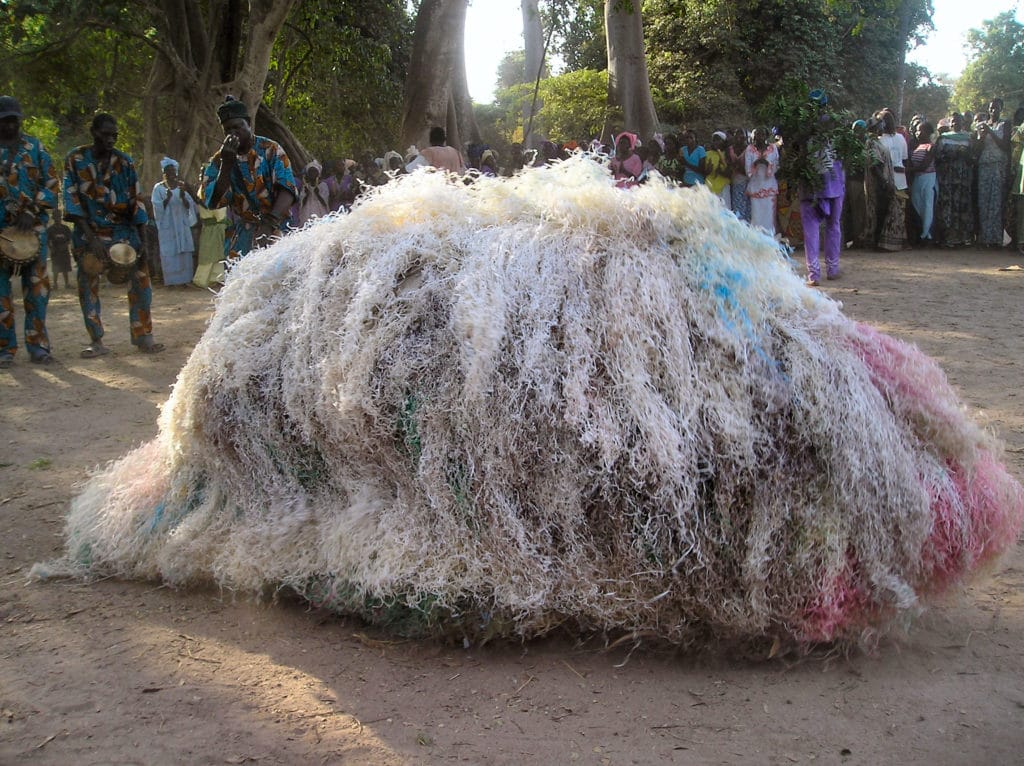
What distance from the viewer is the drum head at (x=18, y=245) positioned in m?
7.14

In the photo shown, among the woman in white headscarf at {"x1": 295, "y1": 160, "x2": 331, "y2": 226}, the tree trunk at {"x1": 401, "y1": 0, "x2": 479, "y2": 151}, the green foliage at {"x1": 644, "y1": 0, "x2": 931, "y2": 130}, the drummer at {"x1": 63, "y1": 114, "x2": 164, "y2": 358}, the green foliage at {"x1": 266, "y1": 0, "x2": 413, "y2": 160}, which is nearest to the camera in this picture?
the drummer at {"x1": 63, "y1": 114, "x2": 164, "y2": 358}

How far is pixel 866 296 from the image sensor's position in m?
9.77

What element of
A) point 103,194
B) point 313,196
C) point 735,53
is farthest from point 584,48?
point 103,194

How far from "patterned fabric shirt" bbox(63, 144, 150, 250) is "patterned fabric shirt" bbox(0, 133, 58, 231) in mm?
155

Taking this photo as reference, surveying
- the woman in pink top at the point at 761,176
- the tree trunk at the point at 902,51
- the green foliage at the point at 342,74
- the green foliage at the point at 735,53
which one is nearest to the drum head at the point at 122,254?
the woman in pink top at the point at 761,176

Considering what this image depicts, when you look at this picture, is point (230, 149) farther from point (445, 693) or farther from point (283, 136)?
point (283, 136)

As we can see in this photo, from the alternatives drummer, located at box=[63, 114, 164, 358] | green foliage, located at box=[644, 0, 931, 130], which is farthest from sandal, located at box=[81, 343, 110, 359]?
green foliage, located at box=[644, 0, 931, 130]

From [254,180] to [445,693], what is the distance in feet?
15.2

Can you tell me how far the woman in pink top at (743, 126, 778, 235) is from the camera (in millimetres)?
12195

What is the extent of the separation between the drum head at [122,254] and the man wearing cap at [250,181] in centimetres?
157

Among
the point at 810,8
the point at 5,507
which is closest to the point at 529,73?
the point at 810,8

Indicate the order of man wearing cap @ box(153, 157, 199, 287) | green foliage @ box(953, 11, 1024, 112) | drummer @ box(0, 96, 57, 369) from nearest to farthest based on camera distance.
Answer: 1. drummer @ box(0, 96, 57, 369)
2. man wearing cap @ box(153, 157, 199, 287)
3. green foliage @ box(953, 11, 1024, 112)

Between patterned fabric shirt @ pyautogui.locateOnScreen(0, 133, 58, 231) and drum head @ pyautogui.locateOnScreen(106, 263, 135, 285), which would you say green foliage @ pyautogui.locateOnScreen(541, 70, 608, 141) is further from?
patterned fabric shirt @ pyautogui.locateOnScreen(0, 133, 58, 231)

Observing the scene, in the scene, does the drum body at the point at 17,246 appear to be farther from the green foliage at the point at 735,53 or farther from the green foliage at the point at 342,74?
the green foliage at the point at 735,53
